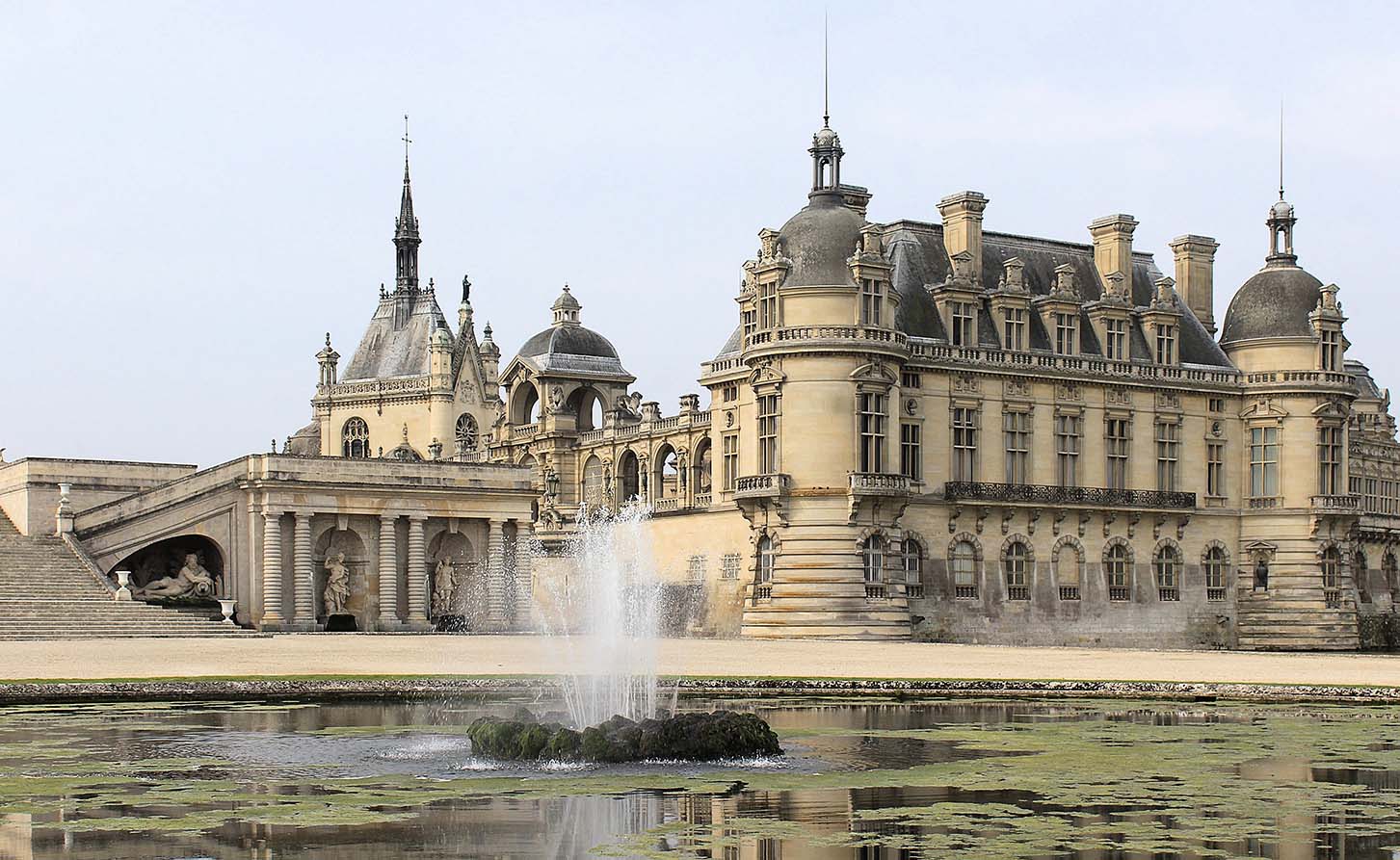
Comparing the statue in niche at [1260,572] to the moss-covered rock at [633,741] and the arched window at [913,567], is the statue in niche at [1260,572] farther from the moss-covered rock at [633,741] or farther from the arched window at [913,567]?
the moss-covered rock at [633,741]

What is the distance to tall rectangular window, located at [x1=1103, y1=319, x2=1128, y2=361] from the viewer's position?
218 feet

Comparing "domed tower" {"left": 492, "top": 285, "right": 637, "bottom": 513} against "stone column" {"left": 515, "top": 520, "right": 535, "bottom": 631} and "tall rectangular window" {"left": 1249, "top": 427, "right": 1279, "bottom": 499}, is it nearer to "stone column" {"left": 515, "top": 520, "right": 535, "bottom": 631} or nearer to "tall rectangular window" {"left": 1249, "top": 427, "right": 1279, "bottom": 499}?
"stone column" {"left": 515, "top": 520, "right": 535, "bottom": 631}

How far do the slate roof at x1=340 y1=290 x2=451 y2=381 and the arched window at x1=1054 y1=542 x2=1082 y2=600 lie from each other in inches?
2353

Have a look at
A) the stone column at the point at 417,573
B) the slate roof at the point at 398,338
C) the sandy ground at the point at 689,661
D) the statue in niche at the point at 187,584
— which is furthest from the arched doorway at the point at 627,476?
the slate roof at the point at 398,338

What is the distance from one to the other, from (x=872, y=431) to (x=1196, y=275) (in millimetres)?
19419

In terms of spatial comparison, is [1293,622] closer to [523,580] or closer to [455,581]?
[523,580]

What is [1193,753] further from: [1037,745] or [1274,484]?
[1274,484]

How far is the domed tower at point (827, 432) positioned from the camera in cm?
5834

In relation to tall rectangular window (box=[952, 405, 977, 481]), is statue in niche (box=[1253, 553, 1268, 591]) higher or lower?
lower

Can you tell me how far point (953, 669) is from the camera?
131 ft

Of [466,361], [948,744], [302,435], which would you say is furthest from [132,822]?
[302,435]

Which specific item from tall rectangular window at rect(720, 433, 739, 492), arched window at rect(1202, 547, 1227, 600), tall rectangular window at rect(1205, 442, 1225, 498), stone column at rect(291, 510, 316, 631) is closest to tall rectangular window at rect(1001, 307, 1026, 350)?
tall rectangular window at rect(1205, 442, 1225, 498)

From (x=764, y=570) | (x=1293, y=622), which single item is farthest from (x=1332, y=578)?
(x=764, y=570)

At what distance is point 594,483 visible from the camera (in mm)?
82688
